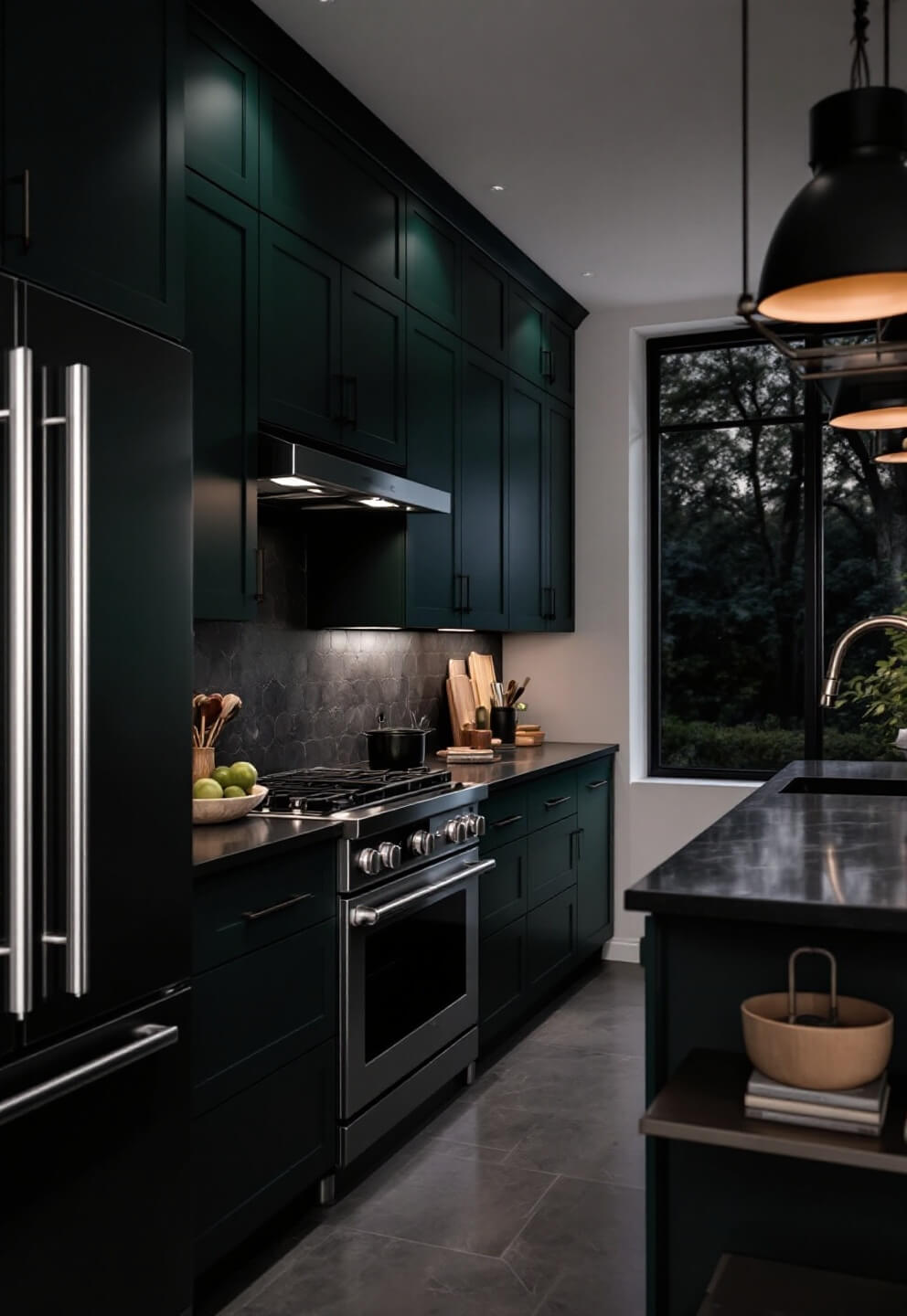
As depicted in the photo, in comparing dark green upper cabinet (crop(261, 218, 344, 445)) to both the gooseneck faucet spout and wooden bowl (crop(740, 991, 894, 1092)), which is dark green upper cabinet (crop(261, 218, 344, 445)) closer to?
the gooseneck faucet spout

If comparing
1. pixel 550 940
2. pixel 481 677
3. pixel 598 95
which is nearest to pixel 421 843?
pixel 550 940

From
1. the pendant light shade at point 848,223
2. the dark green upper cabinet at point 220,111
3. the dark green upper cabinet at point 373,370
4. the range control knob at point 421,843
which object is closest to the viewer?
the pendant light shade at point 848,223

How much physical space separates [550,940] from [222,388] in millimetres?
2614

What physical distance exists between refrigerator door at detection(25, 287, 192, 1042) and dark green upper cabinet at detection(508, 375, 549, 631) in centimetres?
274

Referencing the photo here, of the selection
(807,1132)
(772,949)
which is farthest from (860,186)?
(807,1132)

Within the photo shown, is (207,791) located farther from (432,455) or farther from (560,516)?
(560,516)

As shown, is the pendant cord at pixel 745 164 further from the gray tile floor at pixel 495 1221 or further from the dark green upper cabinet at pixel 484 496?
the gray tile floor at pixel 495 1221

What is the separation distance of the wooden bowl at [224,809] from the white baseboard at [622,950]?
298 cm

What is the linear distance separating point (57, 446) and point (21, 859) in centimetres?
60

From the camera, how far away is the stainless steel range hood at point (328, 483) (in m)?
2.89

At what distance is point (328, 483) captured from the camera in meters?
3.01

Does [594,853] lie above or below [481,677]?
below

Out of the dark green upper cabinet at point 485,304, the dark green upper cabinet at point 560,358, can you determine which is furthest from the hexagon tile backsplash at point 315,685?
the dark green upper cabinet at point 560,358

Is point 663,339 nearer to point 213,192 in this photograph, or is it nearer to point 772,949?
point 213,192
